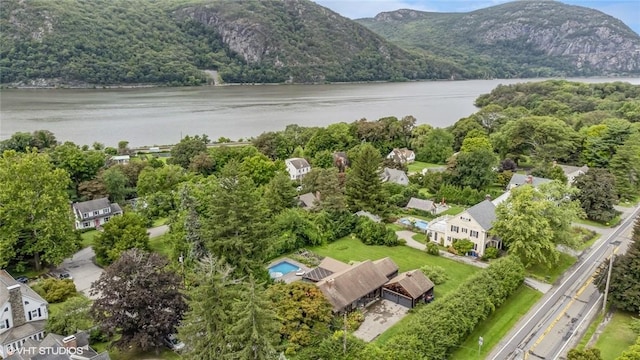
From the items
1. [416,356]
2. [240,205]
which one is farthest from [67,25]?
[416,356]

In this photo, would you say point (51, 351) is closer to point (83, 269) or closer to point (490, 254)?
point (83, 269)

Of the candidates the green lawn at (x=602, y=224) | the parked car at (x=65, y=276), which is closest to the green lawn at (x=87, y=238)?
the parked car at (x=65, y=276)

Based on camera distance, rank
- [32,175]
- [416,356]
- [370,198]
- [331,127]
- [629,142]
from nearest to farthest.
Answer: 1. [416,356]
2. [32,175]
3. [370,198]
4. [629,142]
5. [331,127]

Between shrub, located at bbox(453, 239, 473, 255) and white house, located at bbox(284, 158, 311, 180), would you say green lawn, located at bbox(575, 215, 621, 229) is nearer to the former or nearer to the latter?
shrub, located at bbox(453, 239, 473, 255)

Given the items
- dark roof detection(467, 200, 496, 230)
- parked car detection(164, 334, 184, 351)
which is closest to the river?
dark roof detection(467, 200, 496, 230)

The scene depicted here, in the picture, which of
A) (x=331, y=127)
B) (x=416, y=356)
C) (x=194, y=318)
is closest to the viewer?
(x=194, y=318)

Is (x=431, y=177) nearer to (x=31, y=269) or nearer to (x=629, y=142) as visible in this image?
(x=629, y=142)

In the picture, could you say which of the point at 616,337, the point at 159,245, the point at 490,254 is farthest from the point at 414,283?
the point at 159,245
